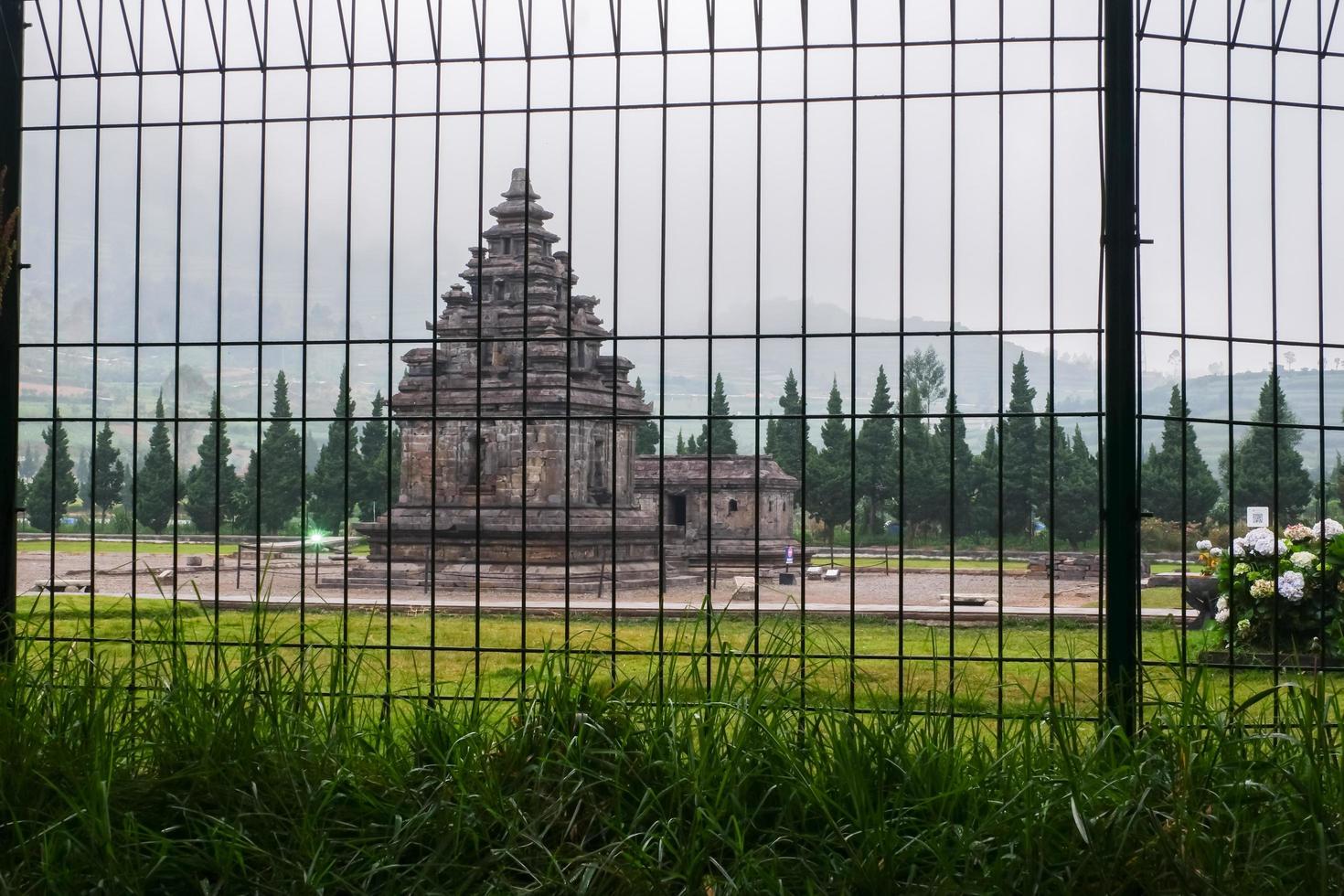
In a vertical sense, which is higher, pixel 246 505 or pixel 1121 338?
pixel 1121 338

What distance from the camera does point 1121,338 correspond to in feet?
12.8

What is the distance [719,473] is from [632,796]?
26.8 m

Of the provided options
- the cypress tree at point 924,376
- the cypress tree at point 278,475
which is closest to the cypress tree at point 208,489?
the cypress tree at point 278,475

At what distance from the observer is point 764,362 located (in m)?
51.4

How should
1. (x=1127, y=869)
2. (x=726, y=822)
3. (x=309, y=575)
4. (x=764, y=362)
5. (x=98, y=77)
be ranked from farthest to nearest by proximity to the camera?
(x=764, y=362)
(x=309, y=575)
(x=98, y=77)
(x=726, y=822)
(x=1127, y=869)

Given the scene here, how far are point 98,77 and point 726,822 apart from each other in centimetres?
386

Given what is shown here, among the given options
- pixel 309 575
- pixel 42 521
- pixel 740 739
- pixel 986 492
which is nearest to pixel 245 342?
pixel 740 739

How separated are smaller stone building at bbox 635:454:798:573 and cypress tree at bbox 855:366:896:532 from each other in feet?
15.9

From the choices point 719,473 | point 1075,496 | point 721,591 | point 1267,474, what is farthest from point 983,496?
point 721,591

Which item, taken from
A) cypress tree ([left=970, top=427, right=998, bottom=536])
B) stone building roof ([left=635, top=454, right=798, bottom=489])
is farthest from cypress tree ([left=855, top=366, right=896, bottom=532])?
stone building roof ([left=635, top=454, right=798, bottom=489])

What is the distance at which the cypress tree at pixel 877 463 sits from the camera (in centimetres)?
3619

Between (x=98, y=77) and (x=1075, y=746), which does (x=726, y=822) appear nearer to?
(x=1075, y=746)

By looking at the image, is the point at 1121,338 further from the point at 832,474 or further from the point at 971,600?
the point at 832,474

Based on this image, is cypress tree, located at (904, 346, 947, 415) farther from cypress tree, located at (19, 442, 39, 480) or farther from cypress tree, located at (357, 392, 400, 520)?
cypress tree, located at (19, 442, 39, 480)
